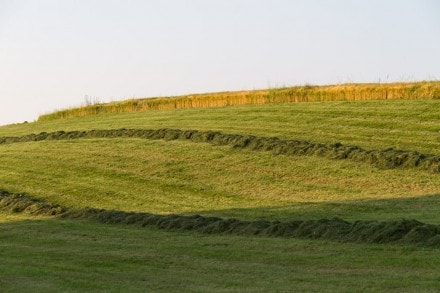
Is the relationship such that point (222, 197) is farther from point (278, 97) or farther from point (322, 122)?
point (278, 97)

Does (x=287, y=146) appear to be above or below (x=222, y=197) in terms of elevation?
above

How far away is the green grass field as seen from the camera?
13409 millimetres

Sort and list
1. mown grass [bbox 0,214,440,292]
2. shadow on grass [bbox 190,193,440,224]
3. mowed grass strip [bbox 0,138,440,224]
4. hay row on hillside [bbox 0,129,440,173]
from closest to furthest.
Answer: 1. mown grass [bbox 0,214,440,292]
2. shadow on grass [bbox 190,193,440,224]
3. mowed grass strip [bbox 0,138,440,224]
4. hay row on hillside [bbox 0,129,440,173]

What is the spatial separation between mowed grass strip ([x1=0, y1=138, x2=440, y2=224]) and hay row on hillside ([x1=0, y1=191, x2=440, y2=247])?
125 centimetres

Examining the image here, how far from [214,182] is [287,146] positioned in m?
3.37

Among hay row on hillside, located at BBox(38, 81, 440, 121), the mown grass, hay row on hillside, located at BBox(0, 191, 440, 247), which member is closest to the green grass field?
the mown grass

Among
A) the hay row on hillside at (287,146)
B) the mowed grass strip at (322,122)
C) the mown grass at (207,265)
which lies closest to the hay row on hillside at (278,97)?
the mowed grass strip at (322,122)

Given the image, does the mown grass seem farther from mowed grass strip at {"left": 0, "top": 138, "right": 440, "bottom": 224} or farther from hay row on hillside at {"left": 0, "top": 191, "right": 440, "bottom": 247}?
mowed grass strip at {"left": 0, "top": 138, "right": 440, "bottom": 224}

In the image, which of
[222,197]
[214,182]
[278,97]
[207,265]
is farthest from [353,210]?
[278,97]

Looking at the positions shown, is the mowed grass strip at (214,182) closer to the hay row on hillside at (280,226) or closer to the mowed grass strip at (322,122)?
the hay row on hillside at (280,226)

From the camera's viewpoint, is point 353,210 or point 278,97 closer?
point 353,210

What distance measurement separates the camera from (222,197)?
23203 millimetres

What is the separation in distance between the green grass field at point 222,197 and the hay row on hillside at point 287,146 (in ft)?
1.27

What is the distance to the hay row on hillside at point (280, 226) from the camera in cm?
1512
